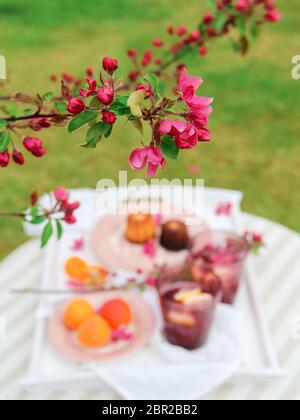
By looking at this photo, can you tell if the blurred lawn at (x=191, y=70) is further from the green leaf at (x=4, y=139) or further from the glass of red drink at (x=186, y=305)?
the green leaf at (x=4, y=139)

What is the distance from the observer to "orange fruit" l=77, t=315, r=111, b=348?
5.99 ft

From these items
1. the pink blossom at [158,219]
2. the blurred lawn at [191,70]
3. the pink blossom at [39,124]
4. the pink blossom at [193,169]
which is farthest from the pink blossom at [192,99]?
the pink blossom at [193,169]

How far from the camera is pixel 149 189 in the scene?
2.63m

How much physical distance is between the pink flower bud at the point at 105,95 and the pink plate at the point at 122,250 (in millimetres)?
1260

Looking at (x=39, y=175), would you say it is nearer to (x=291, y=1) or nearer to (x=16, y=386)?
(x=16, y=386)

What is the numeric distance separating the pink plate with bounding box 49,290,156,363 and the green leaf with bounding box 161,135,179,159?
39.5 inches

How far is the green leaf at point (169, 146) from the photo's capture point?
0.94 meters

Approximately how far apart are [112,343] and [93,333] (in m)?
0.07

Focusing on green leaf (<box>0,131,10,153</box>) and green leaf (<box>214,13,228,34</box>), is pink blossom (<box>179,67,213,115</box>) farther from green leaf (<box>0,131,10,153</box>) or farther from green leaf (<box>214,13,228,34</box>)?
green leaf (<box>214,13,228,34</box>)

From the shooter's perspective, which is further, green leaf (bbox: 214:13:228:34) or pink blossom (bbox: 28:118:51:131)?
green leaf (bbox: 214:13:228:34)

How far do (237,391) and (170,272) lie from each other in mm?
384

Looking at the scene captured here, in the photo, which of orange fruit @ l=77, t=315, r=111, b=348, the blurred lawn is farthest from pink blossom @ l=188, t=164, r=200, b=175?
orange fruit @ l=77, t=315, r=111, b=348
